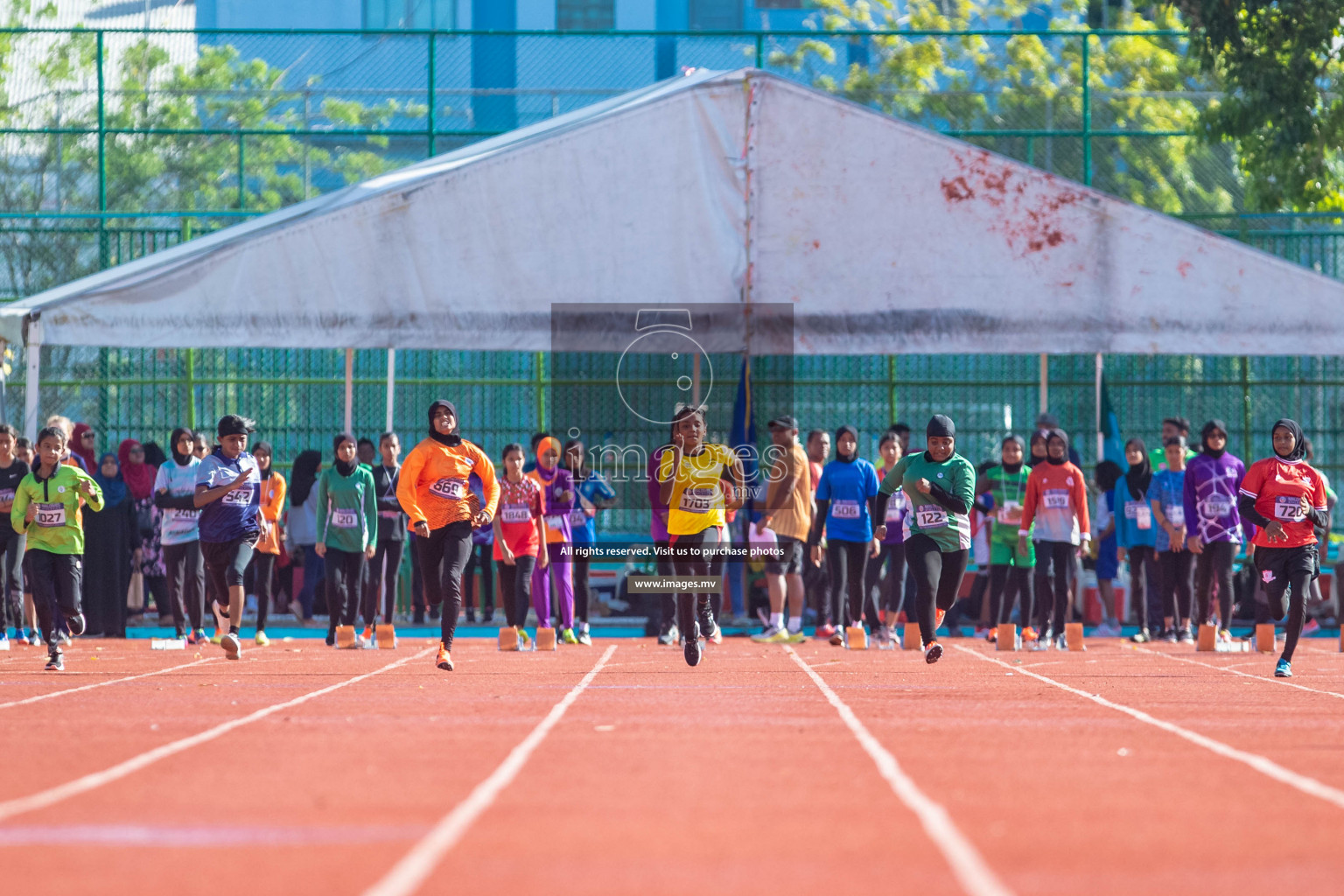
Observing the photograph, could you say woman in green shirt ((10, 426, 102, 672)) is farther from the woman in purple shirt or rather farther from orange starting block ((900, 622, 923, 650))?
the woman in purple shirt

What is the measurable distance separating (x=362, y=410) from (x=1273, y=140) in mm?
11698

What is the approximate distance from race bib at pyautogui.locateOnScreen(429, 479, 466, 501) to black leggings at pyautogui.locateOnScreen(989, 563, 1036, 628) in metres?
6.04

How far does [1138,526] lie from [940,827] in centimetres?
1254

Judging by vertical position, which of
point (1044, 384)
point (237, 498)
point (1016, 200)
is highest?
point (1016, 200)

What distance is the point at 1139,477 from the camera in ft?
60.8

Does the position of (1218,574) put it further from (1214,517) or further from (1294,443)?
(1294,443)

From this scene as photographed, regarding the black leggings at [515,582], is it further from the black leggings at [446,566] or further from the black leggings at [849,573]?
the black leggings at [446,566]

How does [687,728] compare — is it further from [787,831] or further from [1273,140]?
[1273,140]

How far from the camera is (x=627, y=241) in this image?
1731 cm

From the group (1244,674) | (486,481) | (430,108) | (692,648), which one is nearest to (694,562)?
(692,648)

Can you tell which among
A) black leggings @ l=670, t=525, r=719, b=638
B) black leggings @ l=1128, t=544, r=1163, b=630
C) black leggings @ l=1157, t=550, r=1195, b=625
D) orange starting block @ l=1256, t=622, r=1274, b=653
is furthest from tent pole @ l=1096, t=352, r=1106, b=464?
black leggings @ l=670, t=525, r=719, b=638

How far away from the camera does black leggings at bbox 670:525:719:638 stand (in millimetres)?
13594

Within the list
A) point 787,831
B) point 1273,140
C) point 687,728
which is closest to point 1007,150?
point 1273,140

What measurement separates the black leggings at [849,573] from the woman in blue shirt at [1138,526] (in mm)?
3103
